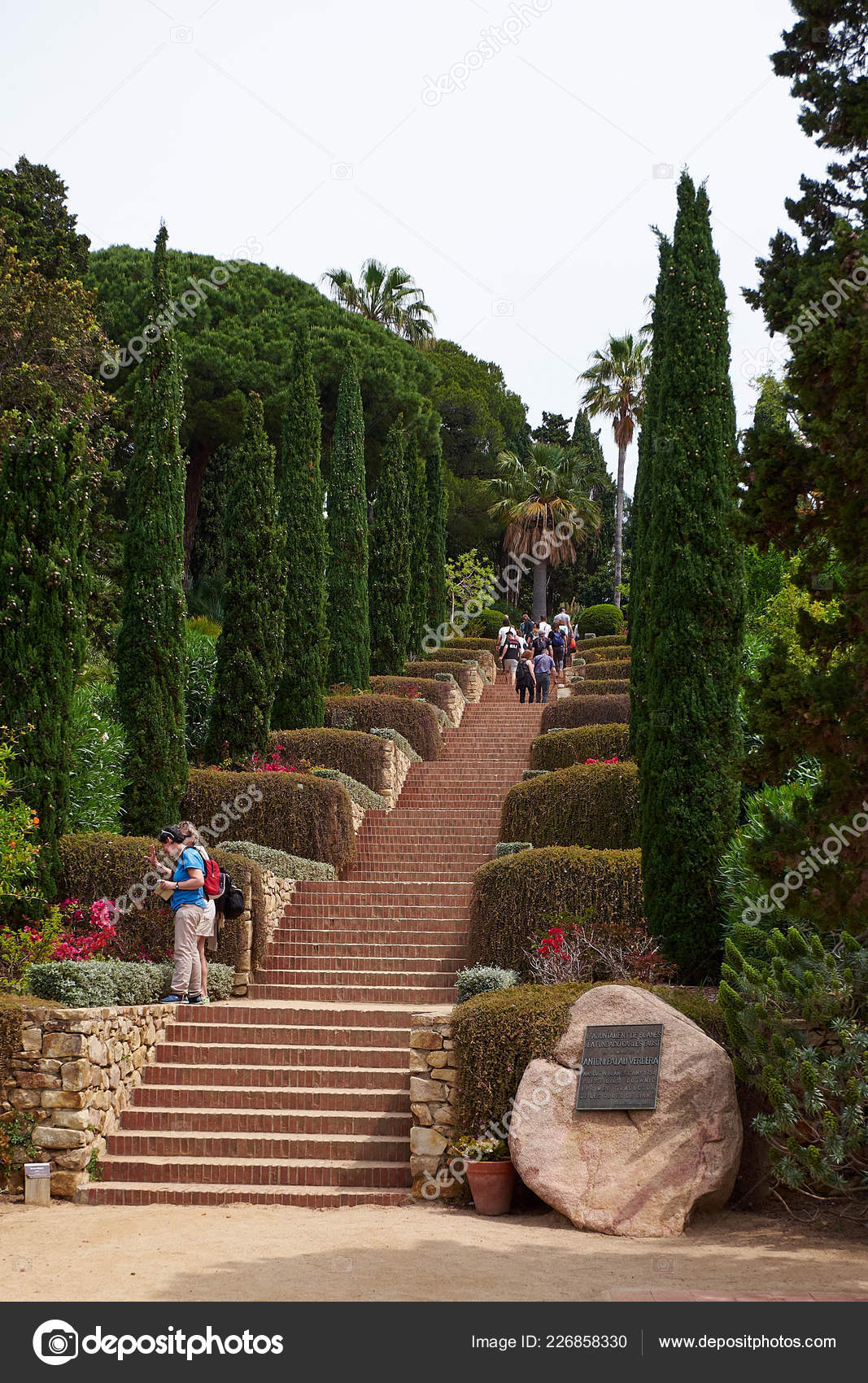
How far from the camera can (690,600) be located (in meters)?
12.7

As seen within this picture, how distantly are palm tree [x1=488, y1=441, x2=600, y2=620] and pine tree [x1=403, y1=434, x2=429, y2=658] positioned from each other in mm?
10545

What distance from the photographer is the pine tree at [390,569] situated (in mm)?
31172

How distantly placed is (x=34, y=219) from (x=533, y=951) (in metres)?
19.6

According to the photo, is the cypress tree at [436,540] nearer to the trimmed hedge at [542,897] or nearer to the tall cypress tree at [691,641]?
the tall cypress tree at [691,641]

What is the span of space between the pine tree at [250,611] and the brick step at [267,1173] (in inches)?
400

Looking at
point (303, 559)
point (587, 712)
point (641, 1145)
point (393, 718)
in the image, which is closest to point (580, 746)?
point (587, 712)

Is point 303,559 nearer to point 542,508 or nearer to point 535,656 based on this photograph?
point 535,656

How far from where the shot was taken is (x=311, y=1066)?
36.0 ft

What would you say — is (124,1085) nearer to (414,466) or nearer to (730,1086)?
(730,1086)

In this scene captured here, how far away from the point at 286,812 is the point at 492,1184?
7.98 metres

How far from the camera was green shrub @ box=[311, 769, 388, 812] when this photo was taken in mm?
18406

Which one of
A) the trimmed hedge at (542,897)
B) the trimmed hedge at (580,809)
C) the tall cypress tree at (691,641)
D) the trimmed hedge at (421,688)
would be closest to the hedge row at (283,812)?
the trimmed hedge at (580,809)

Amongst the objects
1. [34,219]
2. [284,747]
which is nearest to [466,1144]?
[284,747]

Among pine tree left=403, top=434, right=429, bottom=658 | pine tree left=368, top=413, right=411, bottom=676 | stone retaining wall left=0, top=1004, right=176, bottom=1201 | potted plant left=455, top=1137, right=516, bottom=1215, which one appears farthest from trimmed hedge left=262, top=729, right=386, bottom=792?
pine tree left=403, top=434, right=429, bottom=658
